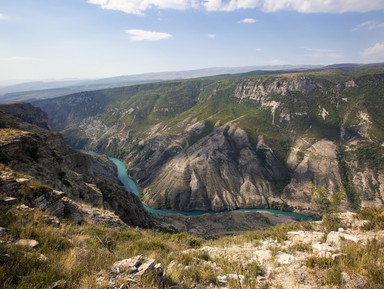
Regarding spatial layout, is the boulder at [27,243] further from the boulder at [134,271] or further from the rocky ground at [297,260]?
the rocky ground at [297,260]

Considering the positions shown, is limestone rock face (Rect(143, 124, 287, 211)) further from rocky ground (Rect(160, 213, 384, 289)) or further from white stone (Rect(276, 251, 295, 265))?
white stone (Rect(276, 251, 295, 265))

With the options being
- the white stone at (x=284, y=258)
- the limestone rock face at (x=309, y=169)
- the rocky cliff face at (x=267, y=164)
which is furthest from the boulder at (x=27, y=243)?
the limestone rock face at (x=309, y=169)

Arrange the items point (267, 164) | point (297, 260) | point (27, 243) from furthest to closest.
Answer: point (267, 164) → point (297, 260) → point (27, 243)

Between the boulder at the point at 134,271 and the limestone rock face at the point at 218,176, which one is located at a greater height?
the boulder at the point at 134,271

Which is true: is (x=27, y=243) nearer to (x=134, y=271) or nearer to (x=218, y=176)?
(x=134, y=271)

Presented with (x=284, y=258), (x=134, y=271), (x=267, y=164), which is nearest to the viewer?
(x=134, y=271)

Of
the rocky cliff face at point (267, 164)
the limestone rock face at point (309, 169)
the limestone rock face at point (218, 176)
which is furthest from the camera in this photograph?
the limestone rock face at point (309, 169)

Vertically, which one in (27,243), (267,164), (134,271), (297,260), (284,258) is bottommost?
(267,164)

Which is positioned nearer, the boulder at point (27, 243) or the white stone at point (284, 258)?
the boulder at point (27, 243)

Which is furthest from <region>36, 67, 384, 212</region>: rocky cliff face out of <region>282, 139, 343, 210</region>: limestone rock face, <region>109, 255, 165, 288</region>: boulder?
<region>109, 255, 165, 288</region>: boulder

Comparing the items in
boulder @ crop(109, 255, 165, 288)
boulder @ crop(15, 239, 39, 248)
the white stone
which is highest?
boulder @ crop(15, 239, 39, 248)

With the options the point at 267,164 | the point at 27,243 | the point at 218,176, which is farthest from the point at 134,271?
the point at 267,164
